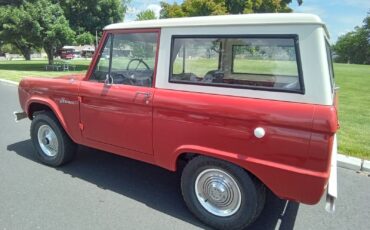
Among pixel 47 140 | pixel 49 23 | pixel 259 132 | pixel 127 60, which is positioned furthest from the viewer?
pixel 49 23

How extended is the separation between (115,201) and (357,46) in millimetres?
88852

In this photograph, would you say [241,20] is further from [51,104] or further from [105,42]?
A: [51,104]

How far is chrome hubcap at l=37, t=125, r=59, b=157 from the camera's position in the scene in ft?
15.7

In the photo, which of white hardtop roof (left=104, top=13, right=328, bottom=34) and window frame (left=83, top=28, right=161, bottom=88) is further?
window frame (left=83, top=28, right=161, bottom=88)

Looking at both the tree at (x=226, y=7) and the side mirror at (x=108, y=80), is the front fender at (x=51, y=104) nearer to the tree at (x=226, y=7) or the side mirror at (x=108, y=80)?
the side mirror at (x=108, y=80)

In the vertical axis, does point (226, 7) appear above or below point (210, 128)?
above

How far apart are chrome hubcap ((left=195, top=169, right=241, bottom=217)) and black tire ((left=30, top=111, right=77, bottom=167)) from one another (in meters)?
2.11

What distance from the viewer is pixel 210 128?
3143 mm

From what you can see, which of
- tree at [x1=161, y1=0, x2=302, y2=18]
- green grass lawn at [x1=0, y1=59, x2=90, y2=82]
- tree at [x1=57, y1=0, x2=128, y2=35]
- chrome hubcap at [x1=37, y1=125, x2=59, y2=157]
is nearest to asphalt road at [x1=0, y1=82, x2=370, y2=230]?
chrome hubcap at [x1=37, y1=125, x2=59, y2=157]

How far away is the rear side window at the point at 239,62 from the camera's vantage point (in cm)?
287

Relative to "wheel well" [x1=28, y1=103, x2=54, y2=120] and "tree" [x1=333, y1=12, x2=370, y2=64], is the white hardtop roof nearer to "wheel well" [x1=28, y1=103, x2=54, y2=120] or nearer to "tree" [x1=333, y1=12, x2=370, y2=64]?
"wheel well" [x1=28, y1=103, x2=54, y2=120]

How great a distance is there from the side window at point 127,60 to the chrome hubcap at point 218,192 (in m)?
1.14

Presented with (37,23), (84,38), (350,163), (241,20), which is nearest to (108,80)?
(241,20)

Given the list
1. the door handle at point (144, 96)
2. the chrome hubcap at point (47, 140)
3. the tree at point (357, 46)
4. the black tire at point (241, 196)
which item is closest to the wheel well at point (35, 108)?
the chrome hubcap at point (47, 140)
